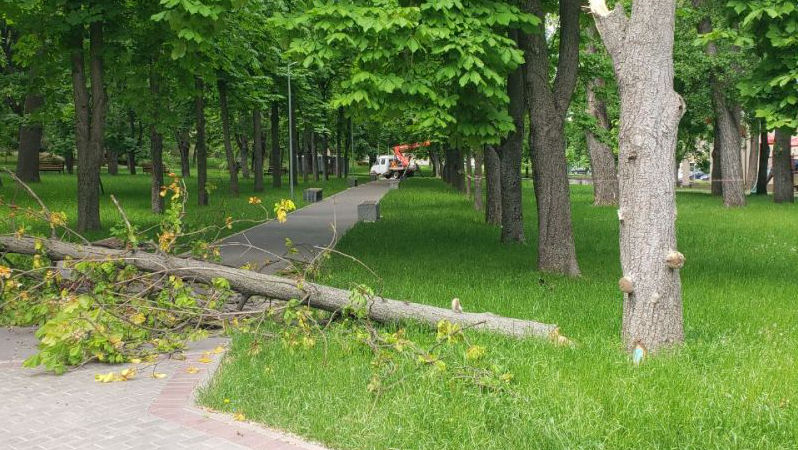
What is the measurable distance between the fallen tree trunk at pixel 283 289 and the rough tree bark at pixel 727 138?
2400cm

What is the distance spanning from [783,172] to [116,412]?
32656mm

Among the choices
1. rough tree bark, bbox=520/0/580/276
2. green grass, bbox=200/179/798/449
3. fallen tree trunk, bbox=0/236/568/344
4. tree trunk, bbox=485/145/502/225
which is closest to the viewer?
green grass, bbox=200/179/798/449

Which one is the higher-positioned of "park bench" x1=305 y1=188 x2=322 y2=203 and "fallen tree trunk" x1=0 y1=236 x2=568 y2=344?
"park bench" x1=305 y1=188 x2=322 y2=203

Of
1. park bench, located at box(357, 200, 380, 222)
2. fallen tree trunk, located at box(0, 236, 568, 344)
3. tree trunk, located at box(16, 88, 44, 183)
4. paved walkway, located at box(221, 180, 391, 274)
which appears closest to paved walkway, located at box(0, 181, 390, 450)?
fallen tree trunk, located at box(0, 236, 568, 344)

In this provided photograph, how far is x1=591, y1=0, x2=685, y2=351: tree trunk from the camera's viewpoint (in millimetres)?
6551

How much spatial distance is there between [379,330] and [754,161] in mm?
42136

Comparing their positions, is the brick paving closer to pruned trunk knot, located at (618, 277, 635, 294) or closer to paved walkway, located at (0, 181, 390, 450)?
paved walkway, located at (0, 181, 390, 450)

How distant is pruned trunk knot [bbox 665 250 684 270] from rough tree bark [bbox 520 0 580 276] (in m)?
4.89

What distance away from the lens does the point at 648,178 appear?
21.9 feet

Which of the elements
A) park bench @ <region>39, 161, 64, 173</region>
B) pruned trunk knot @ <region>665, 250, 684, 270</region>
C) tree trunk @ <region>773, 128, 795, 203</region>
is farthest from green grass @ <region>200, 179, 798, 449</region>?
park bench @ <region>39, 161, 64, 173</region>

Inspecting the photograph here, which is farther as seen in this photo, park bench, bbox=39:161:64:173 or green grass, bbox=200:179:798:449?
park bench, bbox=39:161:64:173

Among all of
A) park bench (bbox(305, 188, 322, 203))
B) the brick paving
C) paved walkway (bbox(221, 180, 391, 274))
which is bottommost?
the brick paving

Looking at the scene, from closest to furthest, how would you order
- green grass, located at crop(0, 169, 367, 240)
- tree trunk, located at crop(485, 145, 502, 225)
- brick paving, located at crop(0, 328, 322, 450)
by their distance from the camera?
1. brick paving, located at crop(0, 328, 322, 450)
2. green grass, located at crop(0, 169, 367, 240)
3. tree trunk, located at crop(485, 145, 502, 225)

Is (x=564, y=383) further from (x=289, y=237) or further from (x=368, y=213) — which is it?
(x=368, y=213)
